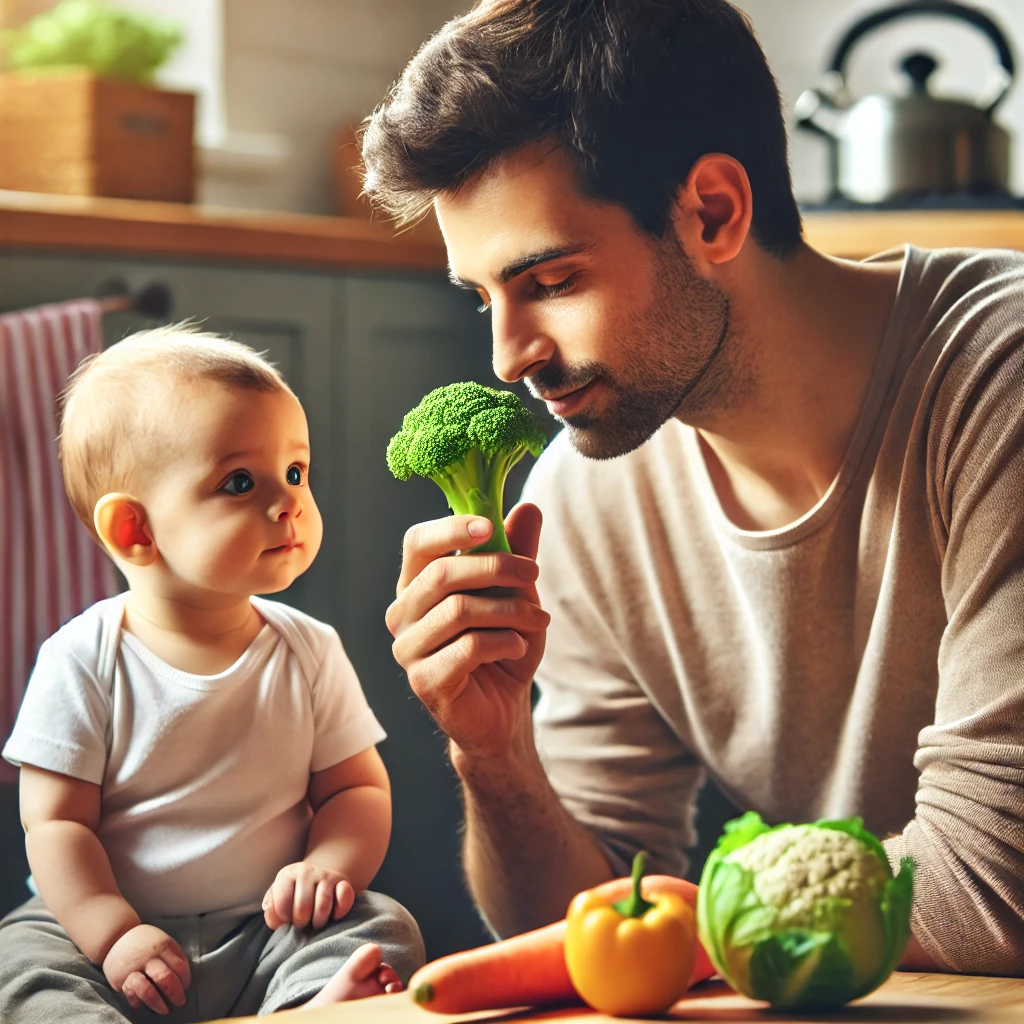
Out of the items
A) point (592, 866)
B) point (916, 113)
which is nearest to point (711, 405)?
point (592, 866)

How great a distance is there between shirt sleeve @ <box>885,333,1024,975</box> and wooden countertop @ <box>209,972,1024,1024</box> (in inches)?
2.2

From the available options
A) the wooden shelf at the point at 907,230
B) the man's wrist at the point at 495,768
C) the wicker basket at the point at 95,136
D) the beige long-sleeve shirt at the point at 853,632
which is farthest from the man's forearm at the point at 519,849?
the wooden shelf at the point at 907,230

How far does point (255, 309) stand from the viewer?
1.14 m

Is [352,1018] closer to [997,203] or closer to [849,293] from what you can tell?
[849,293]

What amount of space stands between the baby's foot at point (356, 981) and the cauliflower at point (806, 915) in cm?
19

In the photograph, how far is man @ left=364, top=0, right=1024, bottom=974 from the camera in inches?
34.8

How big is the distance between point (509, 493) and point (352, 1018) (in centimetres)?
41

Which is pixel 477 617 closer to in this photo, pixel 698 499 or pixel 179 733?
pixel 179 733

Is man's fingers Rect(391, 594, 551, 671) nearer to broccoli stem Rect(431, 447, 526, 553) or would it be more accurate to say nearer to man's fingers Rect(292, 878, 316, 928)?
broccoli stem Rect(431, 447, 526, 553)

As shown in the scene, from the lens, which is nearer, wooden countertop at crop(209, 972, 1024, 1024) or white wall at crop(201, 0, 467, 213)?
wooden countertop at crop(209, 972, 1024, 1024)

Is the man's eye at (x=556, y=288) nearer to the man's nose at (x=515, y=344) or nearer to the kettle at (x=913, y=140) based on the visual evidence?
the man's nose at (x=515, y=344)

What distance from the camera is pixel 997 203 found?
6.77 feet

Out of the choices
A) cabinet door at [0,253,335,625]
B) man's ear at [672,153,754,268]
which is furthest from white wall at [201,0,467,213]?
man's ear at [672,153,754,268]

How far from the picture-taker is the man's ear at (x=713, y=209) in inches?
37.3
